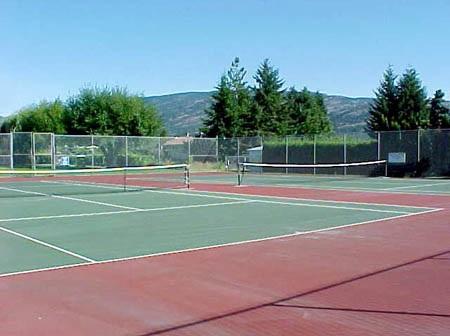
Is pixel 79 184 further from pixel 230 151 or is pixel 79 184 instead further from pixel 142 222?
pixel 230 151

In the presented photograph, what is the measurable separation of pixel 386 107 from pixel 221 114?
1519 cm

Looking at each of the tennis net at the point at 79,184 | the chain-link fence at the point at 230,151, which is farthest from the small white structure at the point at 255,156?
the tennis net at the point at 79,184

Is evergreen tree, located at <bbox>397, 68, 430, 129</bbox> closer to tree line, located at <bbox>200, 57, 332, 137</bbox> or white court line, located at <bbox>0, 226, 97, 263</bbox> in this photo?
tree line, located at <bbox>200, 57, 332, 137</bbox>

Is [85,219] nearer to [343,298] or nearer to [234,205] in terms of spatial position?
[234,205]

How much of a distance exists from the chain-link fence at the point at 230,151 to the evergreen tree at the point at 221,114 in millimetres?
10883

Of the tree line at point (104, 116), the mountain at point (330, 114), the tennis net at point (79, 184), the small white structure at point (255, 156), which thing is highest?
the mountain at point (330, 114)

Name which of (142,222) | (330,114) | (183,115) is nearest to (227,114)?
(142,222)

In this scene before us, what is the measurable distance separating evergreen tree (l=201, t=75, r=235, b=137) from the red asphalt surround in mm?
45855

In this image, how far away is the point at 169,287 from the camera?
6.56m

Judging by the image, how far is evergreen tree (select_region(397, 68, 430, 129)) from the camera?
183ft

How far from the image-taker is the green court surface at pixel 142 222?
8.84m

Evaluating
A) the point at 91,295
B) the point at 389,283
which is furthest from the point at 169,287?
the point at 389,283

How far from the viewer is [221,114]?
5538 centimetres

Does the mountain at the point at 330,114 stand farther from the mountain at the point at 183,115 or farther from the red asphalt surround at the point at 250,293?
the red asphalt surround at the point at 250,293
